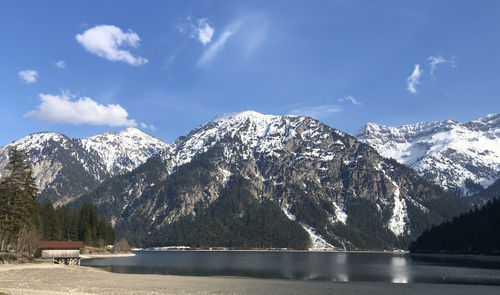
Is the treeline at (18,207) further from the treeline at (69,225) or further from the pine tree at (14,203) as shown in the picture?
the treeline at (69,225)

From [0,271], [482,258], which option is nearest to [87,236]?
[0,271]

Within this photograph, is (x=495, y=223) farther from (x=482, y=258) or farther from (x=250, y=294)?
(x=250, y=294)

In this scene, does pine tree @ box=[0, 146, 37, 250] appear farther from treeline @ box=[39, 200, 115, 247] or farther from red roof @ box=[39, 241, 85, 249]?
treeline @ box=[39, 200, 115, 247]

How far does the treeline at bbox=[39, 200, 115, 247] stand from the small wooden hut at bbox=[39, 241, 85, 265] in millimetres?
23236

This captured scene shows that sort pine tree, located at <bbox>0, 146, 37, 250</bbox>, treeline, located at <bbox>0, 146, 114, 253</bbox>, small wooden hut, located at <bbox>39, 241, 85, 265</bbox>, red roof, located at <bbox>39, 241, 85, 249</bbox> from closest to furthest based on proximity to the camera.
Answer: pine tree, located at <bbox>0, 146, 37, 250</bbox> < treeline, located at <bbox>0, 146, 114, 253</bbox> < small wooden hut, located at <bbox>39, 241, 85, 265</bbox> < red roof, located at <bbox>39, 241, 85, 249</bbox>

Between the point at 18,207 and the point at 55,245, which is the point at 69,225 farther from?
the point at 18,207

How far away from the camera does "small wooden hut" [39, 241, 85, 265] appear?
122 meters

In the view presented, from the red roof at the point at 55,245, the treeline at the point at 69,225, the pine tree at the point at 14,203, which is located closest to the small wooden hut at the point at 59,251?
the red roof at the point at 55,245

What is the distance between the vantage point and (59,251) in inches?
4882

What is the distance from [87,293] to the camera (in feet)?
166

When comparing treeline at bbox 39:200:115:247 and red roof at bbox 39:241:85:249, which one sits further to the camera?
treeline at bbox 39:200:115:247

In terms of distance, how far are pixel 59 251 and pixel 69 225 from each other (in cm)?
5428

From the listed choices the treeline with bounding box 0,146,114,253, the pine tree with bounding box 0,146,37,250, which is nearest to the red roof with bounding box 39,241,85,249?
the treeline with bounding box 0,146,114,253

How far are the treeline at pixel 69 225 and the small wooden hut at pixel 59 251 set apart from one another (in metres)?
23.2
